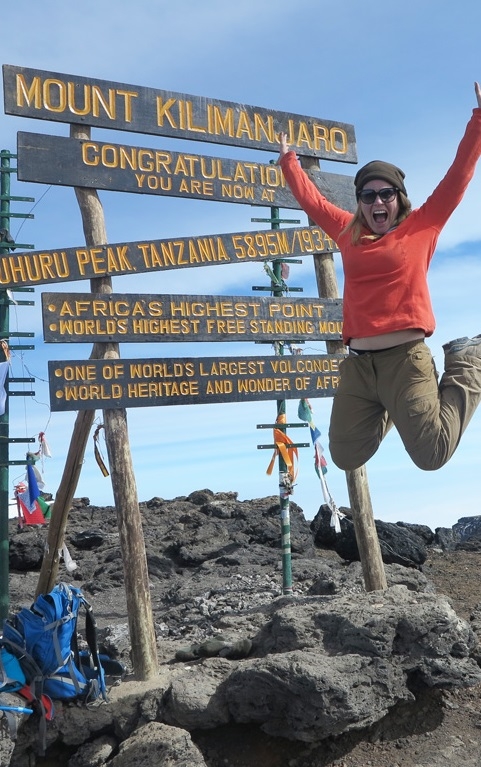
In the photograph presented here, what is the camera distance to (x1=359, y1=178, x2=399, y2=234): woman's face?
5.73 metres

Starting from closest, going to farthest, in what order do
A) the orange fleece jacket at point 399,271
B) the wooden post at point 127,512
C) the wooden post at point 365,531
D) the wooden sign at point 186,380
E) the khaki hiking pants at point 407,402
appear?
the khaki hiking pants at point 407,402, the orange fleece jacket at point 399,271, the wooden post at point 127,512, the wooden sign at point 186,380, the wooden post at point 365,531

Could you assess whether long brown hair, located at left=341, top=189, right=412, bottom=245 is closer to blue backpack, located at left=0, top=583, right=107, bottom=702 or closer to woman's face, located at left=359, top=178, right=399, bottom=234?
woman's face, located at left=359, top=178, right=399, bottom=234

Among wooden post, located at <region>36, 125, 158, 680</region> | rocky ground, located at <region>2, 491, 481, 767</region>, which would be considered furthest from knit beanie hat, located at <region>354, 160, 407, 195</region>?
rocky ground, located at <region>2, 491, 481, 767</region>

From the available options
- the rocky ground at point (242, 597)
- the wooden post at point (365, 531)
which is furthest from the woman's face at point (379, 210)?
the rocky ground at point (242, 597)

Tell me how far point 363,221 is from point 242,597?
4870 mm

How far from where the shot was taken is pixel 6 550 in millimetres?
10742

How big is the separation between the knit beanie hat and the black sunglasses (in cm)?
4

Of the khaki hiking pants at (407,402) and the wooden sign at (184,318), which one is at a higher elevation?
the wooden sign at (184,318)

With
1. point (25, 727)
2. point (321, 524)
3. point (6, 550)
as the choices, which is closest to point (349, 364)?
point (25, 727)

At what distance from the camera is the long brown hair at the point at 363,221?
5.91 metres

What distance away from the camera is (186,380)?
7539 millimetres

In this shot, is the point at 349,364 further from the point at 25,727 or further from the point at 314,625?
the point at 25,727

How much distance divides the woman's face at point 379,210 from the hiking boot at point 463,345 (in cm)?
91

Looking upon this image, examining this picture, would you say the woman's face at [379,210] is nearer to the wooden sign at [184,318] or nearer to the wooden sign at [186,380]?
the wooden sign at [184,318]
